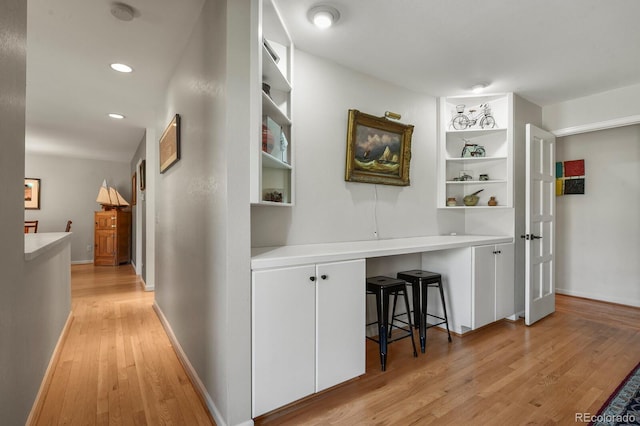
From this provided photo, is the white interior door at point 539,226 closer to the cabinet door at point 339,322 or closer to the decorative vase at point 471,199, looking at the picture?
the decorative vase at point 471,199

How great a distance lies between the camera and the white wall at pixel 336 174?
2510mm

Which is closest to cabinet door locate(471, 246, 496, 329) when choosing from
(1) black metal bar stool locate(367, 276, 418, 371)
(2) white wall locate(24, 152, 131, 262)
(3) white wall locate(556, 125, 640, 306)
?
(1) black metal bar stool locate(367, 276, 418, 371)

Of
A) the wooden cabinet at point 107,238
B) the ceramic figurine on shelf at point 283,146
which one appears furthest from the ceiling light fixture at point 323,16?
the wooden cabinet at point 107,238

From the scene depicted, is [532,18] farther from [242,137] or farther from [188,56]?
[188,56]

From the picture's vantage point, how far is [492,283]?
3057mm

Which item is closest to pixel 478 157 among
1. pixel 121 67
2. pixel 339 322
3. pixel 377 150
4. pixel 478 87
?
pixel 478 87

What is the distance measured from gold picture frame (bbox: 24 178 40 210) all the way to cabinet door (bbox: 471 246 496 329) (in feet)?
27.2

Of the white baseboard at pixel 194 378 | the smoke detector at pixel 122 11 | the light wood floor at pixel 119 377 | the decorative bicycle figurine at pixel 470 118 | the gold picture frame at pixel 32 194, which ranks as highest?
the smoke detector at pixel 122 11

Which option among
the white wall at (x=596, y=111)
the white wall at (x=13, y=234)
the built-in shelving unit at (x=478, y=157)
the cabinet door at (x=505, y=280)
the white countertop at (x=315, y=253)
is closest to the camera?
the white wall at (x=13, y=234)

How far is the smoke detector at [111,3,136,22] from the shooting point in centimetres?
197

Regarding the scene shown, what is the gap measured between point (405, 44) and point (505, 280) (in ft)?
7.83

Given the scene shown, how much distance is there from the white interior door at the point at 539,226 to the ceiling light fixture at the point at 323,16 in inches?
87.4

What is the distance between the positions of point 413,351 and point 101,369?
2.29 metres

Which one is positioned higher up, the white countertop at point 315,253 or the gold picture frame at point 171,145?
the gold picture frame at point 171,145
